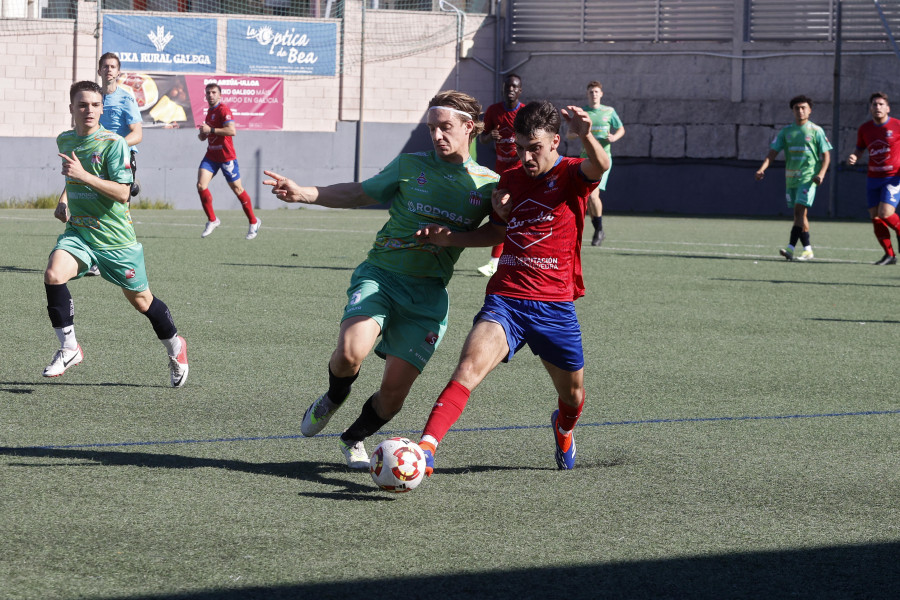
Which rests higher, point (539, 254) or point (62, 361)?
point (539, 254)

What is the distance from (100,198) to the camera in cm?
741

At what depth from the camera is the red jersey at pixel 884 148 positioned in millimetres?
16312

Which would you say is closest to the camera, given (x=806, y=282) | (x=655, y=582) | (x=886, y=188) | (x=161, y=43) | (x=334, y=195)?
(x=655, y=582)

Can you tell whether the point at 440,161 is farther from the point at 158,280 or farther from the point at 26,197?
the point at 26,197

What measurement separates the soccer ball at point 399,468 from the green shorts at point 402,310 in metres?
0.70

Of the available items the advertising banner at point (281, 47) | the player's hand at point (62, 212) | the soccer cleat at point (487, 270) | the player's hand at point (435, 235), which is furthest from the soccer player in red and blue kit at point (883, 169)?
the advertising banner at point (281, 47)

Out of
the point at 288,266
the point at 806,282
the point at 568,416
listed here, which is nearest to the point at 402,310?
the point at 568,416

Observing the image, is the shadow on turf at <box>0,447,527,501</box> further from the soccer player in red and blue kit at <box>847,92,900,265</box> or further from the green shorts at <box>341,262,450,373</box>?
the soccer player in red and blue kit at <box>847,92,900,265</box>

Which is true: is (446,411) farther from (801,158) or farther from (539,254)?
(801,158)

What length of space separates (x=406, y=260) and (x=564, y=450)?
1058mm

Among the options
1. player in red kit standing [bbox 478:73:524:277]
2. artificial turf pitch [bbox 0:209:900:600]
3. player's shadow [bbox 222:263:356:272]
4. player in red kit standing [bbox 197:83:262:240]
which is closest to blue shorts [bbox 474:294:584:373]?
artificial turf pitch [bbox 0:209:900:600]

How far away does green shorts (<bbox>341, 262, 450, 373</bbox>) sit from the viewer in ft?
17.7

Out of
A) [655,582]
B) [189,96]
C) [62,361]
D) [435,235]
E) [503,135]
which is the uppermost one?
[189,96]

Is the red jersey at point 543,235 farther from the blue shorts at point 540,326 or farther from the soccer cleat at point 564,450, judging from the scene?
the soccer cleat at point 564,450
